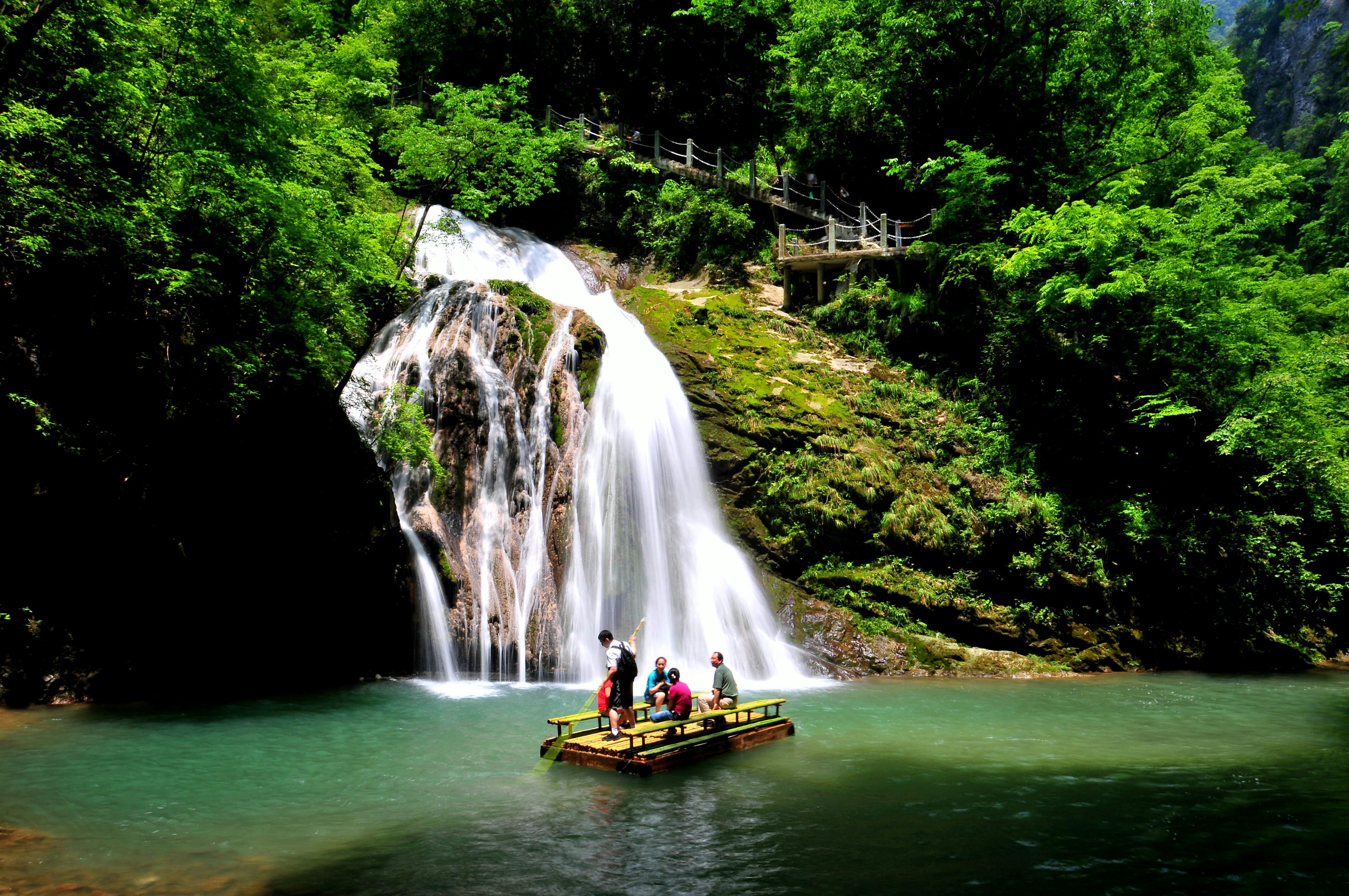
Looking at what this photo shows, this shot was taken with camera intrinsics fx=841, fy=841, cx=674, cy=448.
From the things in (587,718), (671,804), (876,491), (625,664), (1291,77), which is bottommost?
(671,804)

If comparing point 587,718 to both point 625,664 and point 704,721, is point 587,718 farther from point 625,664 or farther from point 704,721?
point 704,721

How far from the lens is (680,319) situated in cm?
2016

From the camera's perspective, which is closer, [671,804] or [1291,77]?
[671,804]

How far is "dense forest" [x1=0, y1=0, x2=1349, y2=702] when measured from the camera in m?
11.4

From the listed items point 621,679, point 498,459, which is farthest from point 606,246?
point 621,679

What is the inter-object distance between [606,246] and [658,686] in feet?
64.5

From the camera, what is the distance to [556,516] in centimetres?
1551

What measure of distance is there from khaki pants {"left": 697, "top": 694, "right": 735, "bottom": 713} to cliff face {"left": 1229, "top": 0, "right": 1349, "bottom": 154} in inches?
1801

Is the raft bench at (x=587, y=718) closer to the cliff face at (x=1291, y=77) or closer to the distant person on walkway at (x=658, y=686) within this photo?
the distant person on walkway at (x=658, y=686)

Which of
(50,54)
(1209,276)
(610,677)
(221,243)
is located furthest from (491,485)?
(1209,276)

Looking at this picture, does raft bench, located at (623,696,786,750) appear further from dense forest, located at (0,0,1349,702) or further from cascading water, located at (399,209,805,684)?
dense forest, located at (0,0,1349,702)

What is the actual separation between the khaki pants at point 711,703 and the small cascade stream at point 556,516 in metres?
4.21

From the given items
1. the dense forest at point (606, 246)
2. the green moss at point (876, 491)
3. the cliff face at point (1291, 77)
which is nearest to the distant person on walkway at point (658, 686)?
the dense forest at point (606, 246)

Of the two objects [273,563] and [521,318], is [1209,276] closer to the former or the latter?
[521,318]
